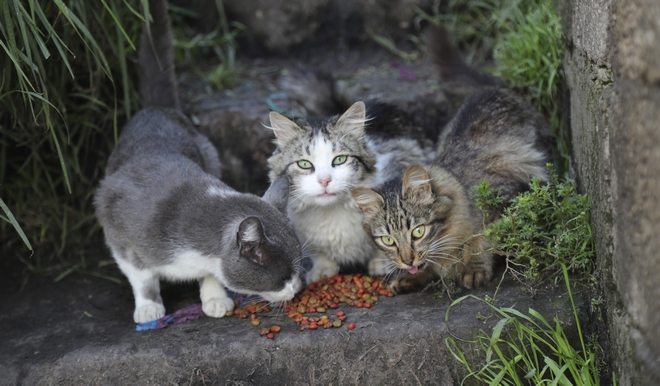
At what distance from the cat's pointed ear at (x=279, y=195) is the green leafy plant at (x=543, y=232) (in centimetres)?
99

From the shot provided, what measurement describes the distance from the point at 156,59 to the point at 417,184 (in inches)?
78.8

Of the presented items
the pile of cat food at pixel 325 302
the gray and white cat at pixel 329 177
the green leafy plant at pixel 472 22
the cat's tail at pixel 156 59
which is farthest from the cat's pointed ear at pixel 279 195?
the green leafy plant at pixel 472 22

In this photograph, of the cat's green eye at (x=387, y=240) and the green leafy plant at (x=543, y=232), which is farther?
the cat's green eye at (x=387, y=240)

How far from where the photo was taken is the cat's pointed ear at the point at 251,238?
300cm

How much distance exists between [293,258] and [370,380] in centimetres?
71

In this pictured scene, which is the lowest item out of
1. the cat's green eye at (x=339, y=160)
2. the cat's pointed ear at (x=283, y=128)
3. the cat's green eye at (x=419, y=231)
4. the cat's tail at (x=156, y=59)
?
the cat's green eye at (x=419, y=231)

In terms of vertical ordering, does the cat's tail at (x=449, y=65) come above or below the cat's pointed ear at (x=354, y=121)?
above

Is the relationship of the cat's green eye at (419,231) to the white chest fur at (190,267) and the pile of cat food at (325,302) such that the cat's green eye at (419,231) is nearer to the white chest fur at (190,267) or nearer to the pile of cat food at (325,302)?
the pile of cat food at (325,302)

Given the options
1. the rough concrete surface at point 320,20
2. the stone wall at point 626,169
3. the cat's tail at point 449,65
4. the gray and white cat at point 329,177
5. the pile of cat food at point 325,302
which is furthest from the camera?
the rough concrete surface at point 320,20

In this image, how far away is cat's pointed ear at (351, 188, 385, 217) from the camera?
326 cm

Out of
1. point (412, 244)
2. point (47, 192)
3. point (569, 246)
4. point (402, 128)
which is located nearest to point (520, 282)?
point (569, 246)

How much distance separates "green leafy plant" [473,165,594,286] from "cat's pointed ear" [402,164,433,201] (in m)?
0.24

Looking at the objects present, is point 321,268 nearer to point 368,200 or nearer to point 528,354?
point 368,200

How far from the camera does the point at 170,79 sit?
428cm
